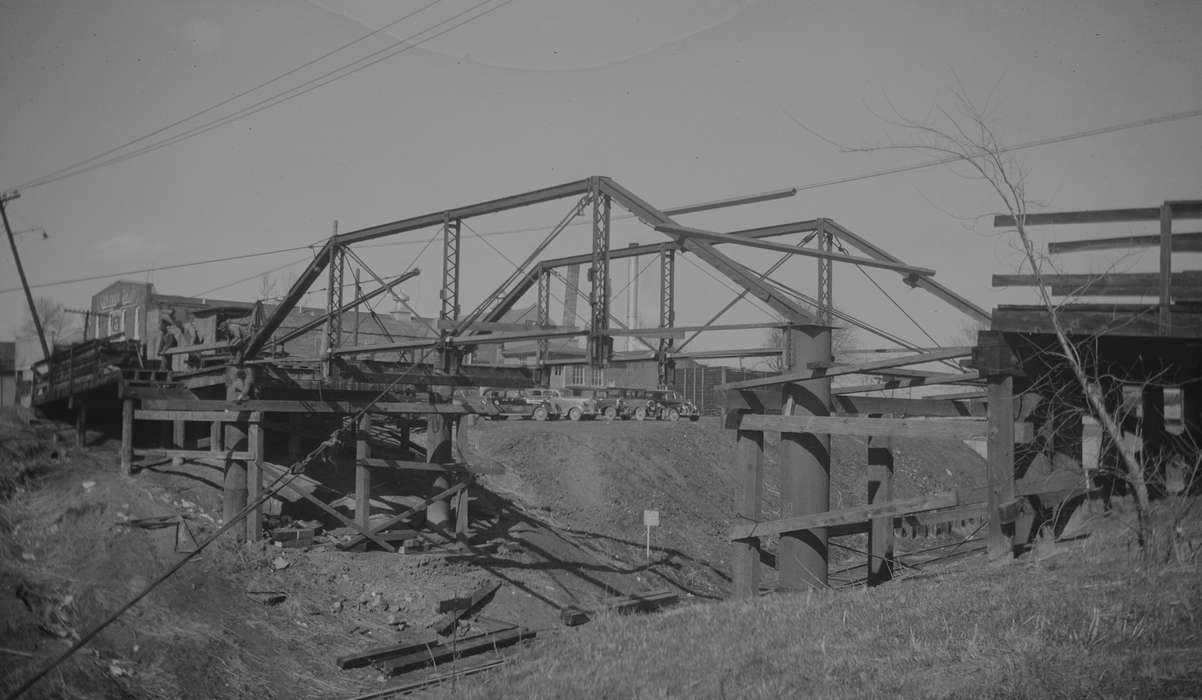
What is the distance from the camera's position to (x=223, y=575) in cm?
1471

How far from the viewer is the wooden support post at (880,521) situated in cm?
1176

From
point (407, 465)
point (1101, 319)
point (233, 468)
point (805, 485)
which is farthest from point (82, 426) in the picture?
point (1101, 319)

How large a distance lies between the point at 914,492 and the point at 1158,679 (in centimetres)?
3454

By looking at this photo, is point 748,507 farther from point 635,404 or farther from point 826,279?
point 635,404

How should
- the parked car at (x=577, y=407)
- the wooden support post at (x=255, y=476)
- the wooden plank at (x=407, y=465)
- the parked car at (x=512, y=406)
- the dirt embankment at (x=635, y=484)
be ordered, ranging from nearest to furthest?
the wooden support post at (x=255, y=476) < the wooden plank at (x=407, y=465) < the dirt embankment at (x=635, y=484) < the parked car at (x=512, y=406) < the parked car at (x=577, y=407)

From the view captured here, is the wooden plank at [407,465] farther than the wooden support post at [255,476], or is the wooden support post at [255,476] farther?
the wooden plank at [407,465]

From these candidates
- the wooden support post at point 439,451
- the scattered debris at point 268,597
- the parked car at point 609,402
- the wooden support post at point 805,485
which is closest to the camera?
the wooden support post at point 805,485

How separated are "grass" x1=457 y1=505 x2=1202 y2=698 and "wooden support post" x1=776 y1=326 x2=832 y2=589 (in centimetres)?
183

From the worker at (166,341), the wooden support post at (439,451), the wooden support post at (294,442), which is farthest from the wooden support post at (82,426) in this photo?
the wooden support post at (439,451)

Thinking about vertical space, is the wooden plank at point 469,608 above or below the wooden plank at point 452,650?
above

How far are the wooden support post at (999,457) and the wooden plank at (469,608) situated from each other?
8883 mm

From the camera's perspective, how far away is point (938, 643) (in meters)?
5.87

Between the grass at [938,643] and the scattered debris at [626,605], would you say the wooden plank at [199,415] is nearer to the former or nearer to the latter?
the scattered debris at [626,605]

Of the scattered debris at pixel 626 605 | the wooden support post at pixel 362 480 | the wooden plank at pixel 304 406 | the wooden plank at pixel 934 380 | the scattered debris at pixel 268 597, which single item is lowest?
the scattered debris at pixel 626 605
